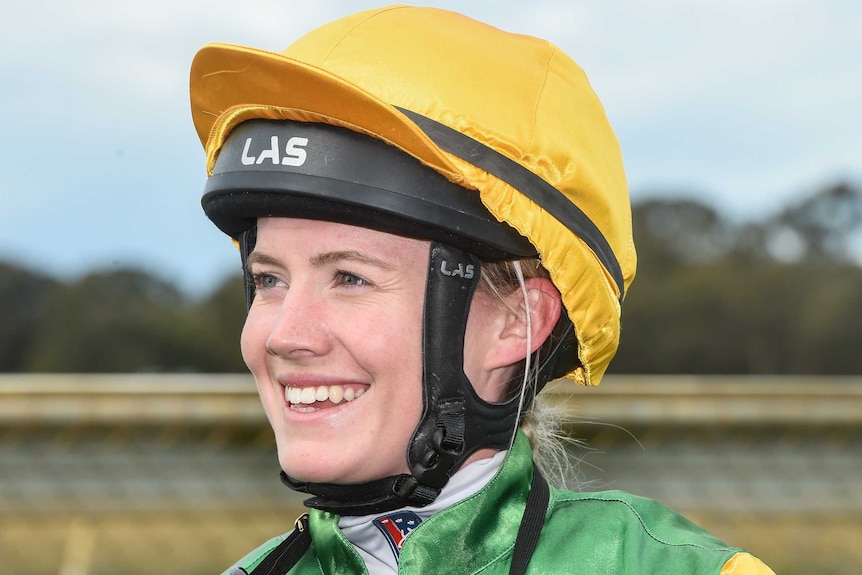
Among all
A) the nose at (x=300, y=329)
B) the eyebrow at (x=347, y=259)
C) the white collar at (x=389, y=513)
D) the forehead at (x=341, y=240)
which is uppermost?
the forehead at (x=341, y=240)

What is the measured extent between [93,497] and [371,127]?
3004mm

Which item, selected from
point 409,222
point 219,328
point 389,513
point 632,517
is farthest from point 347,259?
point 219,328

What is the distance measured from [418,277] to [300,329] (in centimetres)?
26

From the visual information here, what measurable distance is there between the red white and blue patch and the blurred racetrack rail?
7.23 feet

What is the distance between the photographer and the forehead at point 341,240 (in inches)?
82.2

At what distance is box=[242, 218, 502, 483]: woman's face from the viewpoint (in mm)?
2041

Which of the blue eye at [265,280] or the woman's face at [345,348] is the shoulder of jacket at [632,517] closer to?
the woman's face at [345,348]

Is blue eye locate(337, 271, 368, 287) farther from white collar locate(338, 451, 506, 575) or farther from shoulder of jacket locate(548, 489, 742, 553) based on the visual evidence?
shoulder of jacket locate(548, 489, 742, 553)

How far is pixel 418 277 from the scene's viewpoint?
2.12 meters

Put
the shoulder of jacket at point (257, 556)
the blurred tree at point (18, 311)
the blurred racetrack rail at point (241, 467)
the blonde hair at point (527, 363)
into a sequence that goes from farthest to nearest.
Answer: the blurred tree at point (18, 311)
the blurred racetrack rail at point (241, 467)
the shoulder of jacket at point (257, 556)
the blonde hair at point (527, 363)

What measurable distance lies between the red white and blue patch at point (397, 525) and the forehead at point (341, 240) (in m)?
0.52

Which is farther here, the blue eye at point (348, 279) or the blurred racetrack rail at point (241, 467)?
the blurred racetrack rail at point (241, 467)

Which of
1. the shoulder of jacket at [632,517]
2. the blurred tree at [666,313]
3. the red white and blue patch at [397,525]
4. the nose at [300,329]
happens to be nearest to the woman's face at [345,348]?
the nose at [300,329]

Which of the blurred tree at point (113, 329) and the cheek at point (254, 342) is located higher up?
the cheek at point (254, 342)
